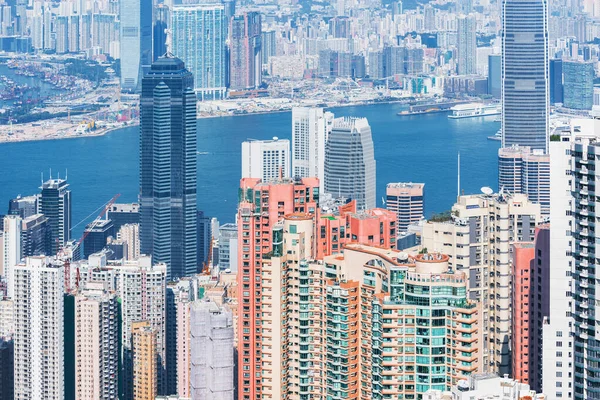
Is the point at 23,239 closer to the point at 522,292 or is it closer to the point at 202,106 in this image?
the point at 522,292

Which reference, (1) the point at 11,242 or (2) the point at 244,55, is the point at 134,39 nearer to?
(2) the point at 244,55

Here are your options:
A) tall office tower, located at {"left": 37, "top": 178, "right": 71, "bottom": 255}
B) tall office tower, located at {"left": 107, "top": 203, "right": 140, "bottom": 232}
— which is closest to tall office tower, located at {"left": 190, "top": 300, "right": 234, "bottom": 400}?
tall office tower, located at {"left": 37, "top": 178, "right": 71, "bottom": 255}

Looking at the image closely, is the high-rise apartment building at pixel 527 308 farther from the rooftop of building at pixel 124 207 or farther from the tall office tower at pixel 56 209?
the rooftop of building at pixel 124 207

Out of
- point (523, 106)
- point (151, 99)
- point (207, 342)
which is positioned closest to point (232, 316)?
point (207, 342)

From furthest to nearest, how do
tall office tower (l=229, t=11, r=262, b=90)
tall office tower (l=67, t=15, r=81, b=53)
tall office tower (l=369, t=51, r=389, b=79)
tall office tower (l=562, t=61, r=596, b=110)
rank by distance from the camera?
tall office tower (l=67, t=15, r=81, b=53), tall office tower (l=369, t=51, r=389, b=79), tall office tower (l=229, t=11, r=262, b=90), tall office tower (l=562, t=61, r=596, b=110)

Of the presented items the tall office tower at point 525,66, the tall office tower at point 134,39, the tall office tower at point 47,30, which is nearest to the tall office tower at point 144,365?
the tall office tower at point 525,66

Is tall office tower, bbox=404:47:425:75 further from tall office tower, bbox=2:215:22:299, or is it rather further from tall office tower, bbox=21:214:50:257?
tall office tower, bbox=2:215:22:299

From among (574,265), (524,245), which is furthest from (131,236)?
(574,265)
